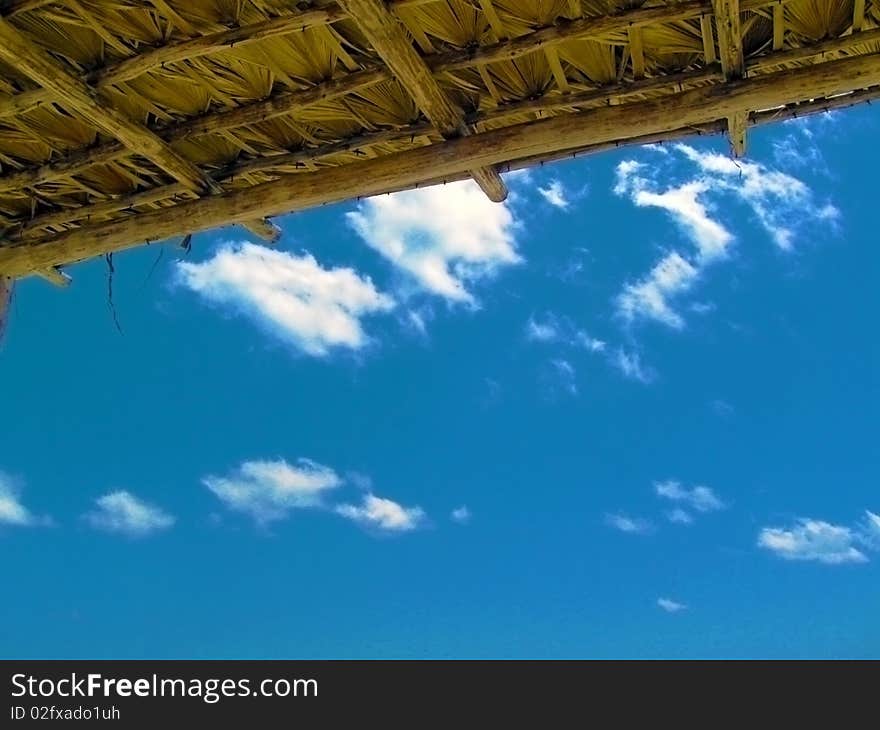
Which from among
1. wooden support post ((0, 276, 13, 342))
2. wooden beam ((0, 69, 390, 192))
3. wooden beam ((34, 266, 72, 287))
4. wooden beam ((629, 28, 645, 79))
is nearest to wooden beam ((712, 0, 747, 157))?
wooden beam ((629, 28, 645, 79))

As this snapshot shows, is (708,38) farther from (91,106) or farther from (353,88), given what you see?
(91,106)

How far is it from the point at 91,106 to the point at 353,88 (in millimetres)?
896

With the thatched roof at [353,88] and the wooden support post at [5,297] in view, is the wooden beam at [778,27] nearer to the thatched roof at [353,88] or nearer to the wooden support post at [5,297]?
the thatched roof at [353,88]

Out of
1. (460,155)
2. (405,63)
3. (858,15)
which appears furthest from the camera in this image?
(460,155)

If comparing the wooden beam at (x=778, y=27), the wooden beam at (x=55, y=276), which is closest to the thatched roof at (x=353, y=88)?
the wooden beam at (x=778, y=27)

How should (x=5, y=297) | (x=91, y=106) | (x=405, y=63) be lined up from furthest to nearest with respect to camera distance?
1. (x=5, y=297)
2. (x=91, y=106)
3. (x=405, y=63)

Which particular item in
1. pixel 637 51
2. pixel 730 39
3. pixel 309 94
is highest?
pixel 309 94

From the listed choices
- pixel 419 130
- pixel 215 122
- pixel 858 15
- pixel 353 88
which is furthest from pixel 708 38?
pixel 215 122

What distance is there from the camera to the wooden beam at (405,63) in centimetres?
236

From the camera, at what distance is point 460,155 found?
293 cm

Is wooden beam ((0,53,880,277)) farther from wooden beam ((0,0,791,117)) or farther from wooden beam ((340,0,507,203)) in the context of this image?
wooden beam ((0,0,791,117))

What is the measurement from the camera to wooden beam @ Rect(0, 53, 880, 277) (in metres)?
2.60
